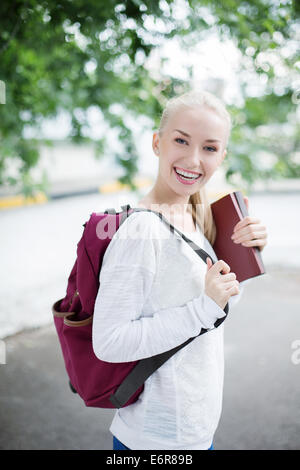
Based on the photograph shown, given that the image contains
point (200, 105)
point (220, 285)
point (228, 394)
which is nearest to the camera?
point (220, 285)

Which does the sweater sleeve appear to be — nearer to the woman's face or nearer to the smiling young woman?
the smiling young woman

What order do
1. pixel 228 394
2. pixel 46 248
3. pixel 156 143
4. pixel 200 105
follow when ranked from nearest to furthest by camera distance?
pixel 200 105
pixel 156 143
pixel 228 394
pixel 46 248

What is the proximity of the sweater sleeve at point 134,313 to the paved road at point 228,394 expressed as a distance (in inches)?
69.4

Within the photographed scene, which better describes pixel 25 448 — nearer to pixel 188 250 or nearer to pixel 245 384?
pixel 245 384

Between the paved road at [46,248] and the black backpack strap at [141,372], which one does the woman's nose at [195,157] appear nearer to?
the black backpack strap at [141,372]

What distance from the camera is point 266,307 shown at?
170 inches

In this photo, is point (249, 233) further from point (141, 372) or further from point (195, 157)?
point (141, 372)

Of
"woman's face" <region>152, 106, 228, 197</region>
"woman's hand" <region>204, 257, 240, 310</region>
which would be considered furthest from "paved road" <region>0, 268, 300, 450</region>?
"woman's face" <region>152, 106, 228, 197</region>

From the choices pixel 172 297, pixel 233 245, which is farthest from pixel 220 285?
pixel 233 245

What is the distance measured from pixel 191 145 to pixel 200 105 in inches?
4.4

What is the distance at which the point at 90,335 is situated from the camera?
1.15 meters

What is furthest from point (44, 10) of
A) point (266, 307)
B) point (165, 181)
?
point (266, 307)

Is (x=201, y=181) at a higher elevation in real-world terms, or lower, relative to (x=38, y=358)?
higher
